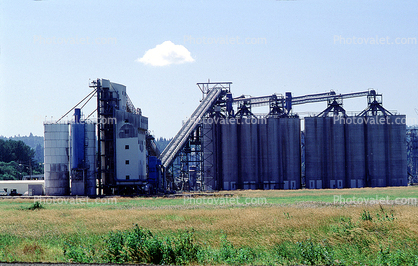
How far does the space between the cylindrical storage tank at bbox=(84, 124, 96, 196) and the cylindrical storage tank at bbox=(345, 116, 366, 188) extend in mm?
50494

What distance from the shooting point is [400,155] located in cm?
9038

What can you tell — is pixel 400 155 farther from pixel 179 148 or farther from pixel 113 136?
pixel 113 136

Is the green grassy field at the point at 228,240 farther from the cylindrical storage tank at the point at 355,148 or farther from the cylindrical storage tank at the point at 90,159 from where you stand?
the cylindrical storage tank at the point at 355,148

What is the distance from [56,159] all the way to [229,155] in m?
33.7

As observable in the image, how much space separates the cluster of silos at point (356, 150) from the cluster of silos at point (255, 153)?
412 centimetres

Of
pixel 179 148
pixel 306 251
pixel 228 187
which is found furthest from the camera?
pixel 228 187

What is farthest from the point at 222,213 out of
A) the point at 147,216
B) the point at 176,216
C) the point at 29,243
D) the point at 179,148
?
the point at 179,148

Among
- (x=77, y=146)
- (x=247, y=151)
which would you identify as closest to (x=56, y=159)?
(x=77, y=146)

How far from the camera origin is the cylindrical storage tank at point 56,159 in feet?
222

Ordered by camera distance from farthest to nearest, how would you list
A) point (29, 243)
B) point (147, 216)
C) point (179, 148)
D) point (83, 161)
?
point (179, 148) → point (83, 161) → point (147, 216) → point (29, 243)

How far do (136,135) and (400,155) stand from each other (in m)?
55.2

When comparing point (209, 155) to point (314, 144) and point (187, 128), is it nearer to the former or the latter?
point (187, 128)

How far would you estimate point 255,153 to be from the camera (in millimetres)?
87688

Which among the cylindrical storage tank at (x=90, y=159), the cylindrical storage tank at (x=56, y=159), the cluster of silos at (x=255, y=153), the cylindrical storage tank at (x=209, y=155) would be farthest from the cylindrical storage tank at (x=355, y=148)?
the cylindrical storage tank at (x=56, y=159)
